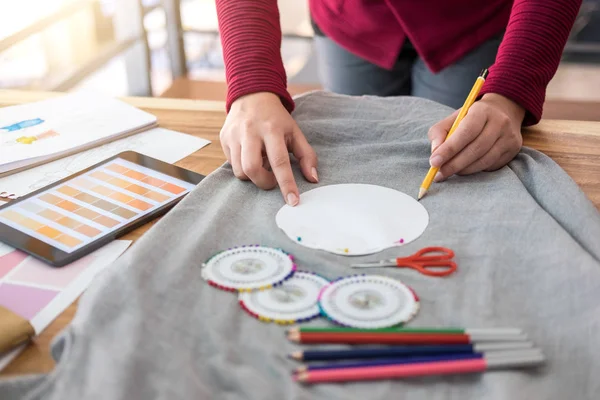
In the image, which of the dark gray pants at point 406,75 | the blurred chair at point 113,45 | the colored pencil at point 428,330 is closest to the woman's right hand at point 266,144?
the colored pencil at point 428,330

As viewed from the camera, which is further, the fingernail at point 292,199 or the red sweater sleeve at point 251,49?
the red sweater sleeve at point 251,49

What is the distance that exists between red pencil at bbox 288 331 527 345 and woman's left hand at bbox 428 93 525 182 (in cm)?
29

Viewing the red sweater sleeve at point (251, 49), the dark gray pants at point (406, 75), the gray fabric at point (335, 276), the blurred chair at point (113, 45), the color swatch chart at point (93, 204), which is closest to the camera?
the gray fabric at point (335, 276)

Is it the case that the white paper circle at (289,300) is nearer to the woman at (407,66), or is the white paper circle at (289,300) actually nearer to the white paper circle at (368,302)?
the white paper circle at (368,302)

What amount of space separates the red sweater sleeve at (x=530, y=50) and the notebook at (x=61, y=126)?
0.49 meters

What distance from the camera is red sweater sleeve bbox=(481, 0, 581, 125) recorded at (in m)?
0.77

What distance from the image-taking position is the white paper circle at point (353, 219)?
0.57 m

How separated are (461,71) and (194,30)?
170 cm

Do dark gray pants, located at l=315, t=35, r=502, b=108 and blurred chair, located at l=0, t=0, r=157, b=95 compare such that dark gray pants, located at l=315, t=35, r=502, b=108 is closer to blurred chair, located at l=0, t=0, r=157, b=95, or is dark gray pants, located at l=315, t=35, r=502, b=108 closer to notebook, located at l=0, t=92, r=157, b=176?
notebook, located at l=0, t=92, r=157, b=176

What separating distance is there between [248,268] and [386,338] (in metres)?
0.15

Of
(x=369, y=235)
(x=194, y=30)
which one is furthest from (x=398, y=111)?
(x=194, y=30)

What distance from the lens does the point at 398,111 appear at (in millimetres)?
863

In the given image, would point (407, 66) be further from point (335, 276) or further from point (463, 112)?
point (335, 276)

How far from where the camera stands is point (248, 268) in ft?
1.73
